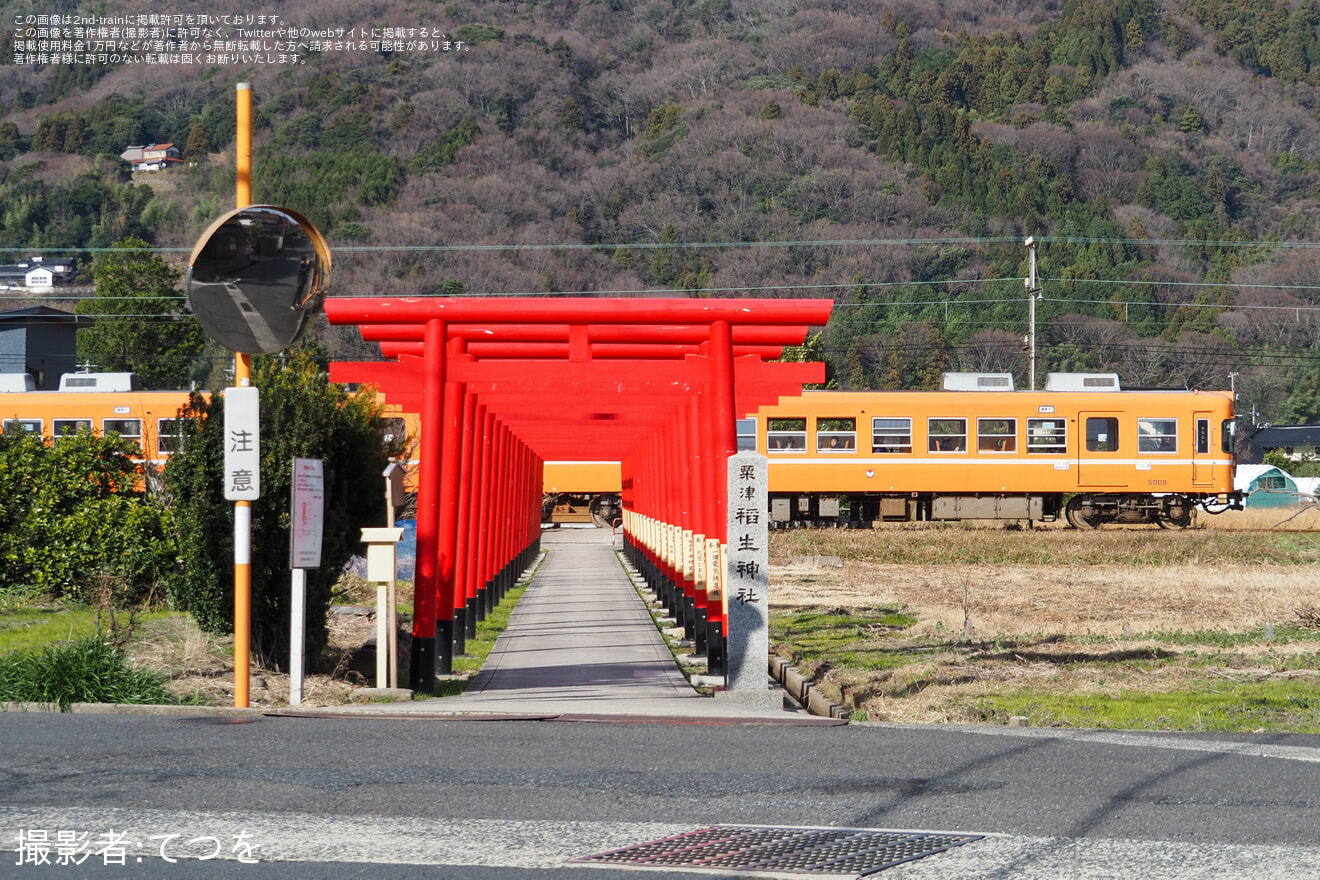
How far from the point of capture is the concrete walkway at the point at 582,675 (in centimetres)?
914

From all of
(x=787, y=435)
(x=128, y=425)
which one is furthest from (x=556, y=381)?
(x=128, y=425)

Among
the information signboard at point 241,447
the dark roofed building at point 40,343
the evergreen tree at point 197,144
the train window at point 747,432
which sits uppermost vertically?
the evergreen tree at point 197,144

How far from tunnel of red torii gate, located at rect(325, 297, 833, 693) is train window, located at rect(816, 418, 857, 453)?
54.1ft

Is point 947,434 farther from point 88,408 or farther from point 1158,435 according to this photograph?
point 88,408

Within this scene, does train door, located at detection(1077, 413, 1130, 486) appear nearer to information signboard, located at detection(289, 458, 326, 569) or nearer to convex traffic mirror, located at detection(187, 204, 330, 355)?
information signboard, located at detection(289, 458, 326, 569)

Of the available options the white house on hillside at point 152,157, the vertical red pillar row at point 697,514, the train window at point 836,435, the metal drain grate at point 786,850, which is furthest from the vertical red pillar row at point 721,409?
the white house on hillside at point 152,157

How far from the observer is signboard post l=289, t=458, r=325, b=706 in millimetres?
9438

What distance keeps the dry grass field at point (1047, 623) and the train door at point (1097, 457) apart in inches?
173

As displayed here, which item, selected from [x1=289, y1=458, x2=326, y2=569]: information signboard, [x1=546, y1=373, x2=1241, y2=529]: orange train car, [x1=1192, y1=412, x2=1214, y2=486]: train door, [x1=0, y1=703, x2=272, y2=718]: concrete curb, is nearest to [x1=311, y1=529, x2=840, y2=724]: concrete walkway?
[x1=0, y1=703, x2=272, y2=718]: concrete curb

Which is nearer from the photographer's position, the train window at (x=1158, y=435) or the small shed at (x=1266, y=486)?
the train window at (x=1158, y=435)

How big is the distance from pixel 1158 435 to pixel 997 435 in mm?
3738

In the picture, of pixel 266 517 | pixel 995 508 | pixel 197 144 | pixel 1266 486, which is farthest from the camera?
pixel 197 144

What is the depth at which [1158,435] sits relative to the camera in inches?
1312

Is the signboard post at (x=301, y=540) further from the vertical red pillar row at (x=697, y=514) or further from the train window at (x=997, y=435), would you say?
the train window at (x=997, y=435)
